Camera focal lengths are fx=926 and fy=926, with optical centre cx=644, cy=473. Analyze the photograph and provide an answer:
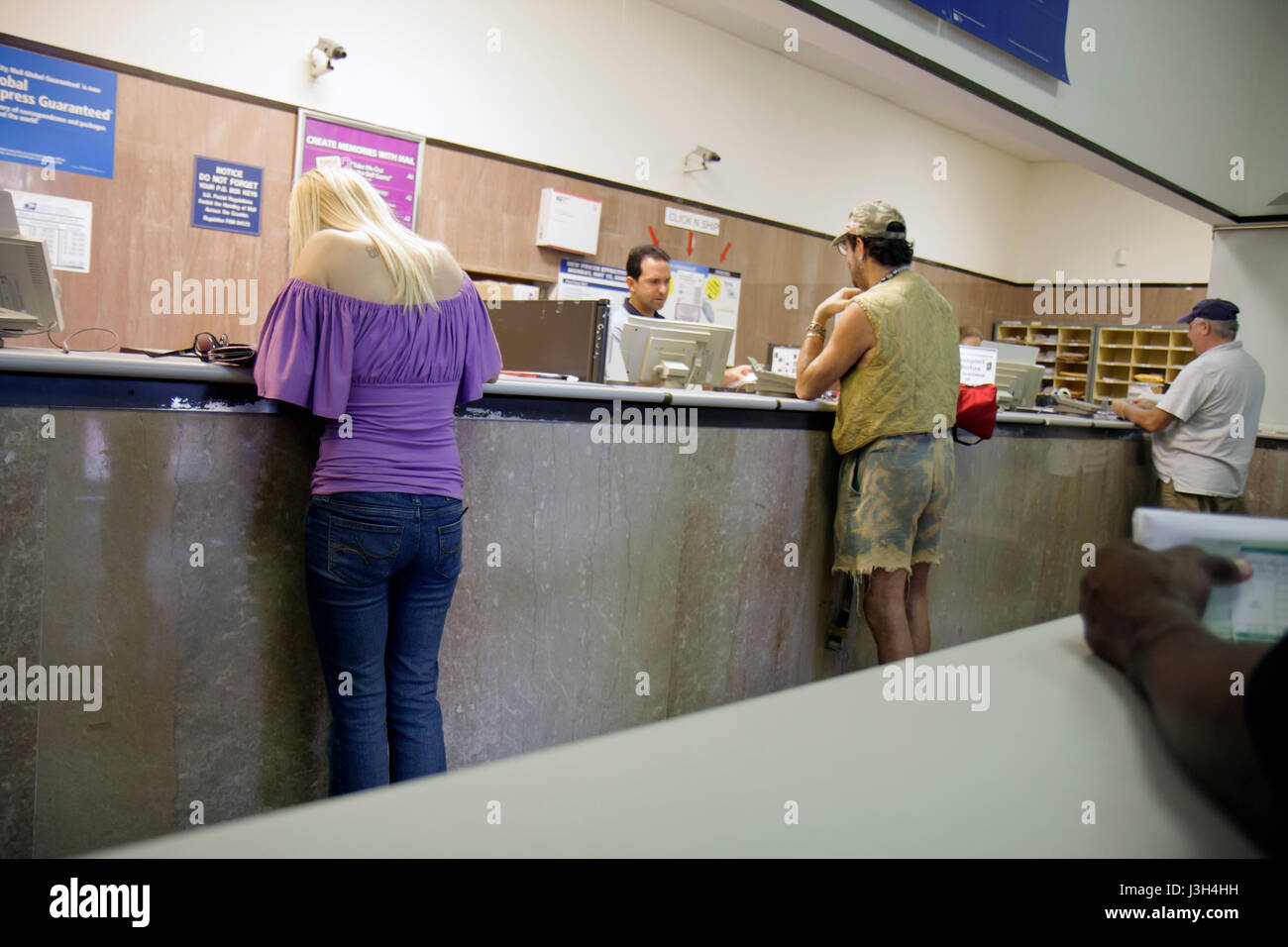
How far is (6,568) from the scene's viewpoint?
1.69 m

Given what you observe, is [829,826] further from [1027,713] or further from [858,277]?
[858,277]

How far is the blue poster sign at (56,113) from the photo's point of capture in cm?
397

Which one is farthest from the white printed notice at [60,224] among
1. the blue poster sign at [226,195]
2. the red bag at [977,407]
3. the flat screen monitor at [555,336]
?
the red bag at [977,407]

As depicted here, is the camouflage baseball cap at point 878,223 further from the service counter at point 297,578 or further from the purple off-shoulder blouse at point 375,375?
the purple off-shoulder blouse at point 375,375

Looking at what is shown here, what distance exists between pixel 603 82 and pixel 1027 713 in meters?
5.89

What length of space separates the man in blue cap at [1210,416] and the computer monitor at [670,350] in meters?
2.26

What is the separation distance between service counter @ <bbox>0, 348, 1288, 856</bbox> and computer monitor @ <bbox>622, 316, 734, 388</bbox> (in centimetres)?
100

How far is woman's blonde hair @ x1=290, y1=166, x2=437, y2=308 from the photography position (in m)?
1.92

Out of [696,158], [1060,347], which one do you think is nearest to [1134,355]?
[1060,347]

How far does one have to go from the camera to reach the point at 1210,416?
452 centimetres
